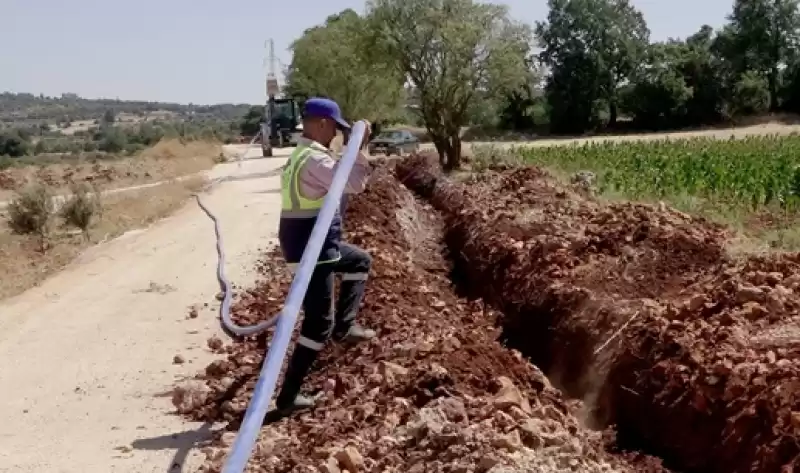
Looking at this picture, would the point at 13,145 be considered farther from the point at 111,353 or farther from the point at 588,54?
the point at 111,353

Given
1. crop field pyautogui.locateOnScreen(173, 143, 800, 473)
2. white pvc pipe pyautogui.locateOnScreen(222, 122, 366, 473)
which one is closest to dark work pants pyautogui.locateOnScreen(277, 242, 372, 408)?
crop field pyautogui.locateOnScreen(173, 143, 800, 473)

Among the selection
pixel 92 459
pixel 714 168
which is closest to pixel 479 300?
pixel 92 459

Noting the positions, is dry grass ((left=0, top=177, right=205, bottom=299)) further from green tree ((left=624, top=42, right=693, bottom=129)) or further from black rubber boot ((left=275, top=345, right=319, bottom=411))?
green tree ((left=624, top=42, right=693, bottom=129))

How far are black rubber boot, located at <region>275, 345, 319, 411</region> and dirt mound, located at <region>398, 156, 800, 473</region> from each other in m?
2.67

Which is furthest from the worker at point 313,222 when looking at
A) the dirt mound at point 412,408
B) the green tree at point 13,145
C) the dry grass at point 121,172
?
the green tree at point 13,145

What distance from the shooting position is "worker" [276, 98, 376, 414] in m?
5.91

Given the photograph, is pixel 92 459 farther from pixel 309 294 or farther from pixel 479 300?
pixel 479 300

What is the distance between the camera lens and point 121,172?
145ft

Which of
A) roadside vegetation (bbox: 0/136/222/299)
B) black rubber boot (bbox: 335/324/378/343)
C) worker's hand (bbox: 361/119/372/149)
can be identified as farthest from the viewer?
roadside vegetation (bbox: 0/136/222/299)

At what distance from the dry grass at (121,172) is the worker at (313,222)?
32.0m

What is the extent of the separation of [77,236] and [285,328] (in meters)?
19.6

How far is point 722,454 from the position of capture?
619cm

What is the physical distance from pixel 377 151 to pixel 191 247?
24060mm

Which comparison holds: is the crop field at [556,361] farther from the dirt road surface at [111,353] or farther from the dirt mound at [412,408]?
the dirt road surface at [111,353]
